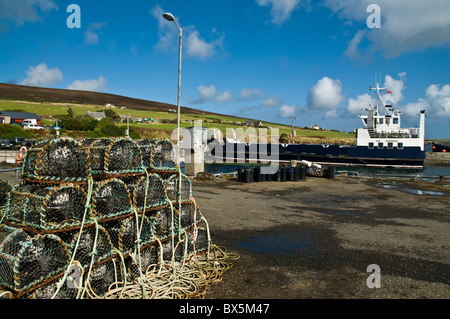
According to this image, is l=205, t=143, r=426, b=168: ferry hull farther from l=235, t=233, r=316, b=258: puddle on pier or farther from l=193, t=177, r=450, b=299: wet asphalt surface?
l=235, t=233, r=316, b=258: puddle on pier

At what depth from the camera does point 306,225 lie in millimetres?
9367

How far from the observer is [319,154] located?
50.5 metres

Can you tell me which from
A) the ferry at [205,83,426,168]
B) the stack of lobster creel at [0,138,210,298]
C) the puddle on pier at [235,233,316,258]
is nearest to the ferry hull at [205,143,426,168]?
the ferry at [205,83,426,168]

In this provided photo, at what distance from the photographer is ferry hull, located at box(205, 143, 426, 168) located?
46062mm

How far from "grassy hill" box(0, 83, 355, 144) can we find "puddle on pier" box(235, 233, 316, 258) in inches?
2475

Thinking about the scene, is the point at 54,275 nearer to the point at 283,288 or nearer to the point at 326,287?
the point at 283,288

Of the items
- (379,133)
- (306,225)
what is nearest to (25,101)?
(379,133)

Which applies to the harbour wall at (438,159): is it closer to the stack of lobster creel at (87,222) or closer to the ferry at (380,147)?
the ferry at (380,147)

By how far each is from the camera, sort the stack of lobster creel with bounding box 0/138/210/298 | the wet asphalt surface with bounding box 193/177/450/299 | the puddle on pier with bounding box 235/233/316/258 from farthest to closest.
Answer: the puddle on pier with bounding box 235/233/316/258 → the wet asphalt surface with bounding box 193/177/450/299 → the stack of lobster creel with bounding box 0/138/210/298

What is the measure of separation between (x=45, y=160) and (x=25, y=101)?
119 meters

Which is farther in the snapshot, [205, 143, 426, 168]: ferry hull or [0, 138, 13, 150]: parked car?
[205, 143, 426, 168]: ferry hull

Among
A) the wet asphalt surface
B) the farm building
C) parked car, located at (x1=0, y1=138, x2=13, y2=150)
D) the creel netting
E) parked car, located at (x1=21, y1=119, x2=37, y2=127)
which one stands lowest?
the wet asphalt surface

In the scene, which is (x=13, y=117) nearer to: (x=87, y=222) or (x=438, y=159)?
(x=87, y=222)

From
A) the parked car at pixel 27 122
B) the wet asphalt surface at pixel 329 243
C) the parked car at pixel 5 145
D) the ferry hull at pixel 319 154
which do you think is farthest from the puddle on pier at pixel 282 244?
the parked car at pixel 27 122
